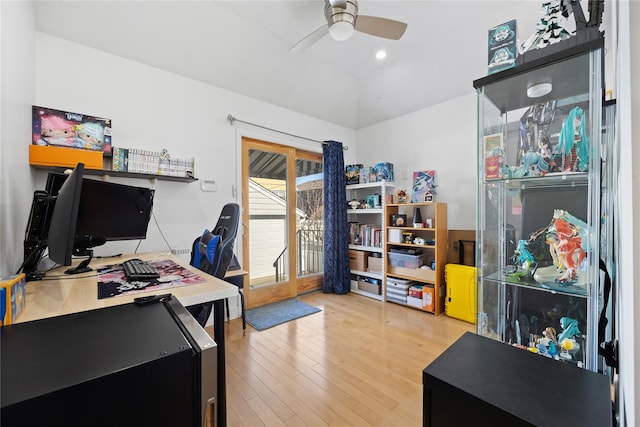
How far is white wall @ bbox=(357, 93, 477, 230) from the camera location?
3049 millimetres

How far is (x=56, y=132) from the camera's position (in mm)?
1886

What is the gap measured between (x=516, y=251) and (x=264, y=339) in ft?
6.83

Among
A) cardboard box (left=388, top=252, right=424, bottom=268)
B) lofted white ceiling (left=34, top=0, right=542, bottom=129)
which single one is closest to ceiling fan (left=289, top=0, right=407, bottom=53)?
lofted white ceiling (left=34, top=0, right=542, bottom=129)

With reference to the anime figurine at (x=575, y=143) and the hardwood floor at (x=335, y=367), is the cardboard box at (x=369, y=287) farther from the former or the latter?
the anime figurine at (x=575, y=143)

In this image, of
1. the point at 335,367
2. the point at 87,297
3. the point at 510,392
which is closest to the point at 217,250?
the point at 87,297

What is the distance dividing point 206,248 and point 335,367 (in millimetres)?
1288

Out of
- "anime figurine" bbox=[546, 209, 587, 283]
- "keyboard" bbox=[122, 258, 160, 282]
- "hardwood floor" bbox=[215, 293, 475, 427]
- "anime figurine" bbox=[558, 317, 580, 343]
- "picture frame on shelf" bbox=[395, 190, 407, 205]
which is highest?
"picture frame on shelf" bbox=[395, 190, 407, 205]

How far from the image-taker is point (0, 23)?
1.20 metres

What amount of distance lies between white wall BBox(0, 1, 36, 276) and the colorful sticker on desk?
1.27ft

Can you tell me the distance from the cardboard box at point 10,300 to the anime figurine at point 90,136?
1.58 metres

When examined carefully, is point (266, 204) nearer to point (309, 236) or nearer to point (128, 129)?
point (309, 236)

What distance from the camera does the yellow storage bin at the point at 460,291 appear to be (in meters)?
2.69

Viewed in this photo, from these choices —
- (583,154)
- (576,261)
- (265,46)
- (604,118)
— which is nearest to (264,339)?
(576,261)

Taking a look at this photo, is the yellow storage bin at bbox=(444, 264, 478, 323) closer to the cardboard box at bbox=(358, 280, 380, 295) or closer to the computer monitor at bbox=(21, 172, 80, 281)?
the cardboard box at bbox=(358, 280, 380, 295)
